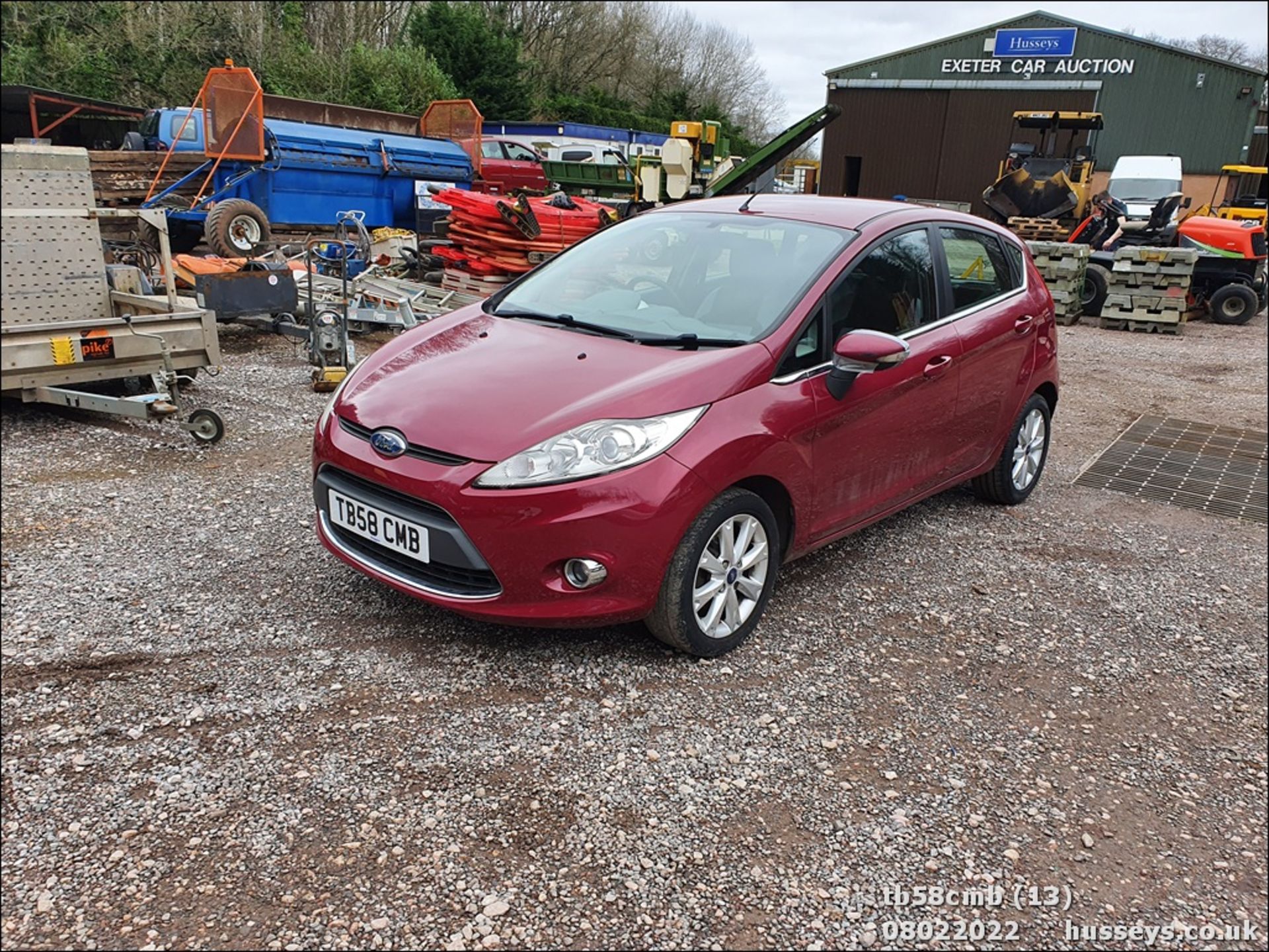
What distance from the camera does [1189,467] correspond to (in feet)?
22.0

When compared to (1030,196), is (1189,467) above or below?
below

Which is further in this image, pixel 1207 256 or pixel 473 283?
pixel 1207 256

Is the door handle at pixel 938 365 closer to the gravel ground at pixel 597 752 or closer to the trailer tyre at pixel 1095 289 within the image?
the gravel ground at pixel 597 752

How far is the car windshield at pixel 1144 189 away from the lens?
629 inches

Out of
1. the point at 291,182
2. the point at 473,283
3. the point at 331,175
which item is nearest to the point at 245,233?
the point at 291,182

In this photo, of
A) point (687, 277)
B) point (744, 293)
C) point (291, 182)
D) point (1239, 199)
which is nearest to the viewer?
point (744, 293)

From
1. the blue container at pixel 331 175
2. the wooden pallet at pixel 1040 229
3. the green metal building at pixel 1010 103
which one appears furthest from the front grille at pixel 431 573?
the green metal building at pixel 1010 103

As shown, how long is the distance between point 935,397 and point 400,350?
7.74 ft

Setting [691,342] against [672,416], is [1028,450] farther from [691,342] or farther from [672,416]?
[672,416]

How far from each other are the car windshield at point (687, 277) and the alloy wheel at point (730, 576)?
72 centimetres

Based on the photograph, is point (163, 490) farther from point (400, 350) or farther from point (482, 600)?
point (482, 600)

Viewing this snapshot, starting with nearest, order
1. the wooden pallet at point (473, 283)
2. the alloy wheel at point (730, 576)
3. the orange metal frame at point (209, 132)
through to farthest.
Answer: the alloy wheel at point (730, 576), the wooden pallet at point (473, 283), the orange metal frame at point (209, 132)

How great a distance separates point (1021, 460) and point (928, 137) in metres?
27.7

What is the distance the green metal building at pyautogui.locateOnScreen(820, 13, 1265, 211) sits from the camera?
2644cm
